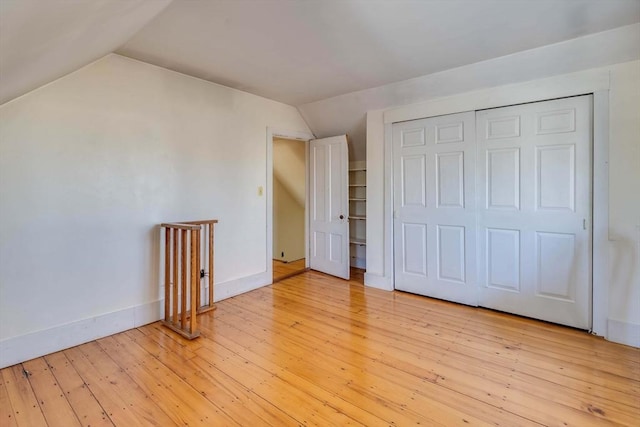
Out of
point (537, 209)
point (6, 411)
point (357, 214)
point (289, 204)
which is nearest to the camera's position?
point (6, 411)

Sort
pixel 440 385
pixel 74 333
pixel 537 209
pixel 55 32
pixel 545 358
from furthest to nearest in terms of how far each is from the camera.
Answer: pixel 537 209 < pixel 74 333 < pixel 545 358 < pixel 440 385 < pixel 55 32

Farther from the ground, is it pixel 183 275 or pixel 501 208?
pixel 501 208

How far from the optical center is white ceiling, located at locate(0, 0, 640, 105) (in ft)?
5.12

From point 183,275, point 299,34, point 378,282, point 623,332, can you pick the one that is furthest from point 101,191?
point 623,332

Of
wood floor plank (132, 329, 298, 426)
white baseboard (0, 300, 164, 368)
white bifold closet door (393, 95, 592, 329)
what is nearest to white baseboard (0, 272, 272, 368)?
white baseboard (0, 300, 164, 368)

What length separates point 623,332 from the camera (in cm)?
247

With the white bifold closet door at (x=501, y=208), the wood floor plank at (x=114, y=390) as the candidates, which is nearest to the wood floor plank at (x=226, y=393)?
the wood floor plank at (x=114, y=390)

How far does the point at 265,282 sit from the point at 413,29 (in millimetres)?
3252

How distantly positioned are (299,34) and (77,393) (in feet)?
9.54

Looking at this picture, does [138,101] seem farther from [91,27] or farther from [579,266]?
[579,266]

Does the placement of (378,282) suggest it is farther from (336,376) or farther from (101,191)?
(101,191)

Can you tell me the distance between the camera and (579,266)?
2.72 metres

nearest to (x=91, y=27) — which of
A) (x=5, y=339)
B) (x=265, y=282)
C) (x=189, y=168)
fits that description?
(x=189, y=168)

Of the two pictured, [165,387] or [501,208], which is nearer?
[165,387]
